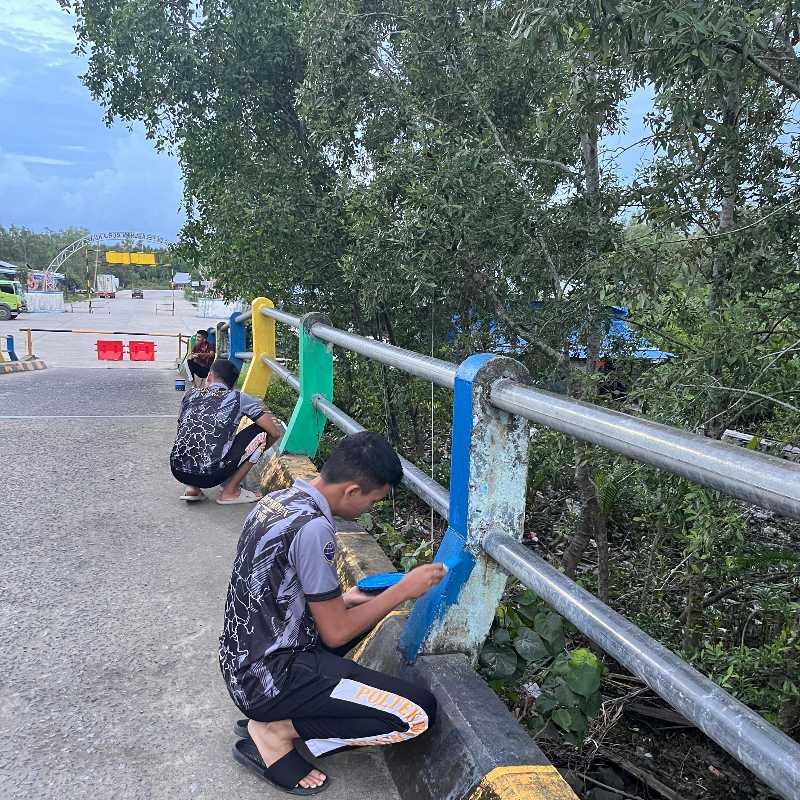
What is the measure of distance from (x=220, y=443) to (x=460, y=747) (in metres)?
2.91

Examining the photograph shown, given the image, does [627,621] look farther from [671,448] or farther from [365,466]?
[365,466]

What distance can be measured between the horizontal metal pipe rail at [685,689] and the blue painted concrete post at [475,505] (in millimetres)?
271

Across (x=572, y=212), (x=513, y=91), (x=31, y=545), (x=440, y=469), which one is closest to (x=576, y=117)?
(x=572, y=212)

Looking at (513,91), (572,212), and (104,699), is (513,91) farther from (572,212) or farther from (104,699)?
(104,699)

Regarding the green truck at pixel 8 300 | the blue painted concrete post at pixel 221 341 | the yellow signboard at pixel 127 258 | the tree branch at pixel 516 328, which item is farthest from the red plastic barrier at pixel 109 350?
the yellow signboard at pixel 127 258

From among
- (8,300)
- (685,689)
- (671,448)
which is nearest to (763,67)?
(671,448)

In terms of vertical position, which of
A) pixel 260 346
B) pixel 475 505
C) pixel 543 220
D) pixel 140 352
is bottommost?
pixel 140 352

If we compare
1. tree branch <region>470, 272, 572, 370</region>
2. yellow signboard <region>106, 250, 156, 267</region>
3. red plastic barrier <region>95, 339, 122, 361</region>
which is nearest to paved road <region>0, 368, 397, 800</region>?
tree branch <region>470, 272, 572, 370</region>

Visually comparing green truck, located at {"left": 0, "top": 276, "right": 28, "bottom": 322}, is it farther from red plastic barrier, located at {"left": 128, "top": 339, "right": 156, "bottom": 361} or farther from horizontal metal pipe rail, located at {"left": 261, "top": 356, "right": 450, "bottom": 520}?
horizontal metal pipe rail, located at {"left": 261, "top": 356, "right": 450, "bottom": 520}

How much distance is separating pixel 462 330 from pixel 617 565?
2487mm

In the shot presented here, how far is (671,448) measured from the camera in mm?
1298

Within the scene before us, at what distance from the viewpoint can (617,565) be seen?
648 cm

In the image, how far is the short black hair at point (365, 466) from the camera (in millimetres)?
2236

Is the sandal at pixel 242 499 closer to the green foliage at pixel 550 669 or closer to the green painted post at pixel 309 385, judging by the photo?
the green painted post at pixel 309 385
